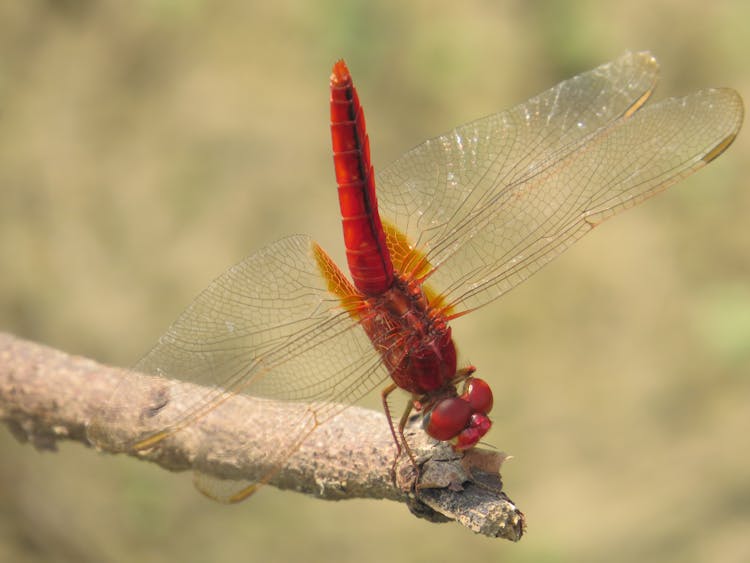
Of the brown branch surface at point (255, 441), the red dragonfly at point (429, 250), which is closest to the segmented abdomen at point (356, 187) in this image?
the red dragonfly at point (429, 250)

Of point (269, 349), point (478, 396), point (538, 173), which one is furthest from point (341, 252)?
point (478, 396)

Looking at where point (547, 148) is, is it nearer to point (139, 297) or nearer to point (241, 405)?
point (241, 405)

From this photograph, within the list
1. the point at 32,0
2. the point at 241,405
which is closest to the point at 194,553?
the point at 241,405

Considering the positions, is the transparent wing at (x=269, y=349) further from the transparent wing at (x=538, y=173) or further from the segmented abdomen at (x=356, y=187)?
the transparent wing at (x=538, y=173)

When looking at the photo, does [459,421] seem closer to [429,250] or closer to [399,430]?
[399,430]

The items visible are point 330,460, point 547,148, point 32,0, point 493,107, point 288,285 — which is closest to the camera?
point 330,460
